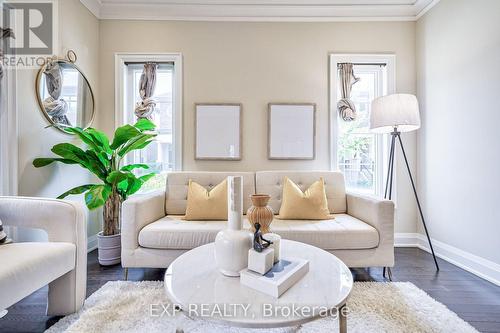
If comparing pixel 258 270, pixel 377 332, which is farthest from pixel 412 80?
pixel 258 270

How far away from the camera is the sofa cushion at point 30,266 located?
1103 mm

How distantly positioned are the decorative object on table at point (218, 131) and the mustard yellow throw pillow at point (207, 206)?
29.6 inches

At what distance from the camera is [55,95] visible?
7.34ft

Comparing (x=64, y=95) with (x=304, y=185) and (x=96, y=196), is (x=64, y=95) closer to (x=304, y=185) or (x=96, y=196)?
(x=96, y=196)

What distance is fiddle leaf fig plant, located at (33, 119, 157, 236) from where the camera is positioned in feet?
6.66

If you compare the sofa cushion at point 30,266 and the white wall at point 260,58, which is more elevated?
the white wall at point 260,58

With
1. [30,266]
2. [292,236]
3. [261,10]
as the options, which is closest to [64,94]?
[30,266]

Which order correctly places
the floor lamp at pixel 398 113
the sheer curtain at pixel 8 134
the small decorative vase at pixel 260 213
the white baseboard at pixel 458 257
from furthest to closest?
the floor lamp at pixel 398 113 → the white baseboard at pixel 458 257 → the sheer curtain at pixel 8 134 → the small decorative vase at pixel 260 213

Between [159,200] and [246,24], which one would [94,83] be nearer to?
[159,200]

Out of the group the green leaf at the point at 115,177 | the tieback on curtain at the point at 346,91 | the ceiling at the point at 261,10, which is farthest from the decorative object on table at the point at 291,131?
the green leaf at the point at 115,177

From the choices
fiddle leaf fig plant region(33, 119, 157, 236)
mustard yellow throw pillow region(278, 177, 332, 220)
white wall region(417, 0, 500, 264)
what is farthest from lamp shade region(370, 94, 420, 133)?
fiddle leaf fig plant region(33, 119, 157, 236)

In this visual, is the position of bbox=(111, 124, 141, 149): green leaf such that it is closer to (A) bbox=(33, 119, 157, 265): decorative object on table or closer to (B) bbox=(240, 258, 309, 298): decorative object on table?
(A) bbox=(33, 119, 157, 265): decorative object on table

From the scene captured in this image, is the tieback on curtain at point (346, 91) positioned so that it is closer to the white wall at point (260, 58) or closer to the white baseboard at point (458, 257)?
the white wall at point (260, 58)

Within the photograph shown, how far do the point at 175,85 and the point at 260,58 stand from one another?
3.56ft
